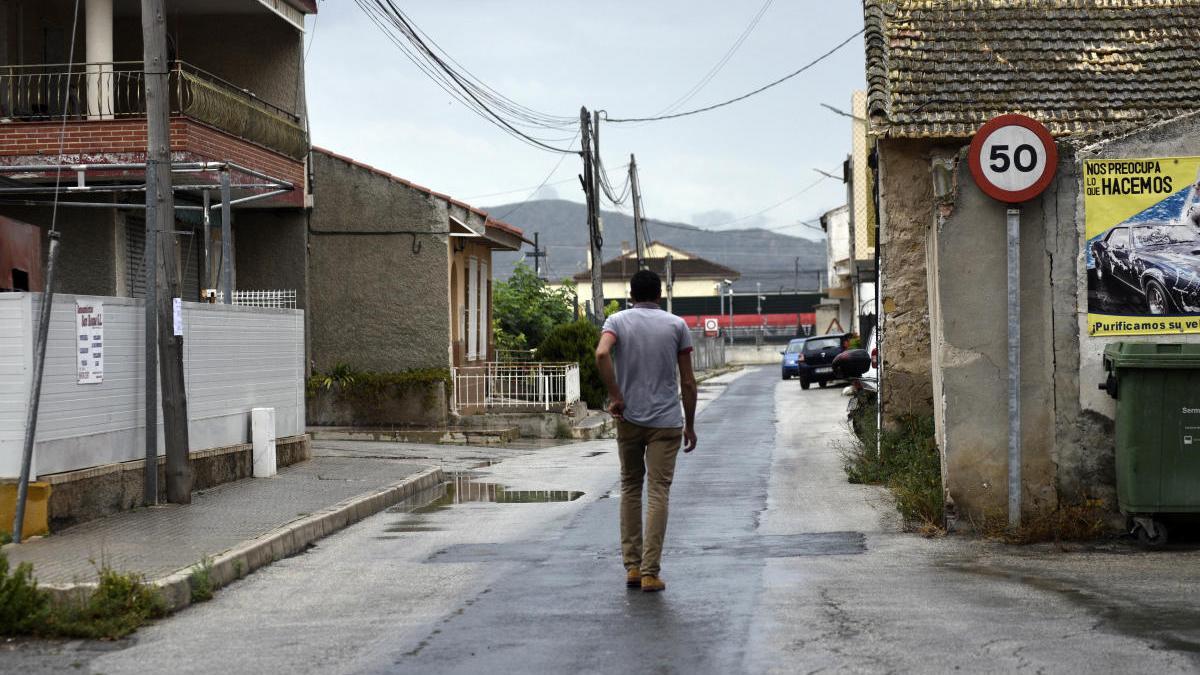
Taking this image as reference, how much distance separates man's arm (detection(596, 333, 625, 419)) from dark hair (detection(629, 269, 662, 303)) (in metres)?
0.36

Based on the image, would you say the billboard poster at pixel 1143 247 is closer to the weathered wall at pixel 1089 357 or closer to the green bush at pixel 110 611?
the weathered wall at pixel 1089 357

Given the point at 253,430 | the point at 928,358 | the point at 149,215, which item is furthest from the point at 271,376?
the point at 928,358

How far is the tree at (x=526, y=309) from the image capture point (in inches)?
1348

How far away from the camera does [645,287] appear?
8.64 meters

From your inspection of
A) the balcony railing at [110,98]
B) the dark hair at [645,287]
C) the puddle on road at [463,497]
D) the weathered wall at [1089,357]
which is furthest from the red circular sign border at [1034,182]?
the balcony railing at [110,98]

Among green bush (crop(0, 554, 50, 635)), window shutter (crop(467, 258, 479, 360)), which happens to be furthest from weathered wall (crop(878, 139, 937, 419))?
window shutter (crop(467, 258, 479, 360))

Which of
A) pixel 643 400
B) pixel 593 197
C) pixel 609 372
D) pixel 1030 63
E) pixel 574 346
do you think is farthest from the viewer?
pixel 593 197

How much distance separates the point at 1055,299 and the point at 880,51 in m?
5.82

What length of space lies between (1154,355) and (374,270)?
1728 cm

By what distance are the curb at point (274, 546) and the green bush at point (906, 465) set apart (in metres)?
4.62

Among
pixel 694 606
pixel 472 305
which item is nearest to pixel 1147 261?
pixel 694 606

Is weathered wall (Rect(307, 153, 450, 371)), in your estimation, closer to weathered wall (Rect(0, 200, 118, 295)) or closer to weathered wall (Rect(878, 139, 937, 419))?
weathered wall (Rect(0, 200, 118, 295))

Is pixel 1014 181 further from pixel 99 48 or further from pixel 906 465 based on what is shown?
pixel 99 48

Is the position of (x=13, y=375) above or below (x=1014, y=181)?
below
